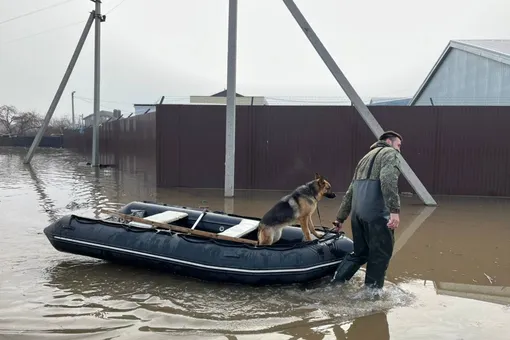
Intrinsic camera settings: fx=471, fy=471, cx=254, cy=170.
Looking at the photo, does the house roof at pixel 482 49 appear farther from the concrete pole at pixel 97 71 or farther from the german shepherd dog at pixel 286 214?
the concrete pole at pixel 97 71

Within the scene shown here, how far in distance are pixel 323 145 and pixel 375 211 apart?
8819 millimetres

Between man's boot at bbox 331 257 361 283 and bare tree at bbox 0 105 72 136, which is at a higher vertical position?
bare tree at bbox 0 105 72 136

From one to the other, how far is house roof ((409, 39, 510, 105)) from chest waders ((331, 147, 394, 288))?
15.4 meters

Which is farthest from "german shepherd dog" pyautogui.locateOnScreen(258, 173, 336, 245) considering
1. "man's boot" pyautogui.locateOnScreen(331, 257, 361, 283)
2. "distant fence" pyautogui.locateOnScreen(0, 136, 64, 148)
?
"distant fence" pyautogui.locateOnScreen(0, 136, 64, 148)

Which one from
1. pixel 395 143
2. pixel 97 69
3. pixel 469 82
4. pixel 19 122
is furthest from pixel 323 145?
pixel 19 122

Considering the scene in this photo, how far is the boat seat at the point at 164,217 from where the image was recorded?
20.4 ft

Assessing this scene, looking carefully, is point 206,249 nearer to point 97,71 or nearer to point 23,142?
point 97,71

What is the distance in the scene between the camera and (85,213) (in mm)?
9688

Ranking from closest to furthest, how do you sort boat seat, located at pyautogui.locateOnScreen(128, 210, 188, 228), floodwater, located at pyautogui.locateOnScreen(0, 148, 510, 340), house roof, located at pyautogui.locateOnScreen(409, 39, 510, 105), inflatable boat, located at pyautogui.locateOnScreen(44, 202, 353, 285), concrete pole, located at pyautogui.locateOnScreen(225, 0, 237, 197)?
floodwater, located at pyautogui.locateOnScreen(0, 148, 510, 340), inflatable boat, located at pyautogui.locateOnScreen(44, 202, 353, 285), boat seat, located at pyautogui.locateOnScreen(128, 210, 188, 228), concrete pole, located at pyautogui.locateOnScreen(225, 0, 237, 197), house roof, located at pyautogui.locateOnScreen(409, 39, 510, 105)

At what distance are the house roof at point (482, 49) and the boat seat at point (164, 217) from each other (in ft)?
51.4

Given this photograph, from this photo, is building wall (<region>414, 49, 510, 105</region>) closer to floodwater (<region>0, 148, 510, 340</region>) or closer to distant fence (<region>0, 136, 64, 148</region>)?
floodwater (<region>0, 148, 510, 340</region>)

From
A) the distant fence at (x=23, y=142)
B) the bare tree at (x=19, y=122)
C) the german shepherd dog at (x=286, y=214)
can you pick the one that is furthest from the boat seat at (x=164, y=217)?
the bare tree at (x=19, y=122)

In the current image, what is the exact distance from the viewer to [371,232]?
16.1ft

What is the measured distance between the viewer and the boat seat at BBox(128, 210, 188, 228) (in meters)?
6.22
